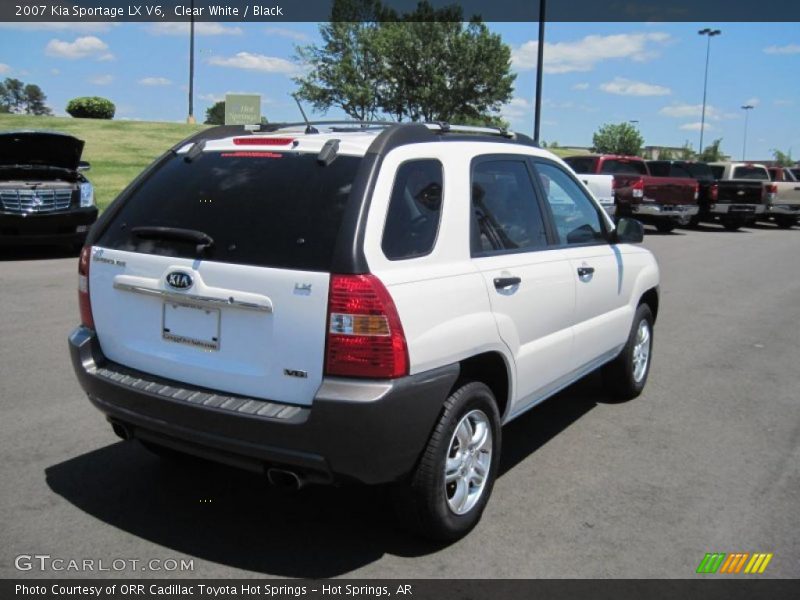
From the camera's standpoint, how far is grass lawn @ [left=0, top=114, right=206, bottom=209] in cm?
2694

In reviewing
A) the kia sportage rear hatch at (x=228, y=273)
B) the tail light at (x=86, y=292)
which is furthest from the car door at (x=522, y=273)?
the tail light at (x=86, y=292)

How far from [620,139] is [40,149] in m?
74.1

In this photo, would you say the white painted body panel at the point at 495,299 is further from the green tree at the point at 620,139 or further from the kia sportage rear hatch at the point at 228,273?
the green tree at the point at 620,139

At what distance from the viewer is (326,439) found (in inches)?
114

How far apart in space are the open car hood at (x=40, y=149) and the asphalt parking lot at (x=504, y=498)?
6.15 metres

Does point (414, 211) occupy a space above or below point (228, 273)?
above

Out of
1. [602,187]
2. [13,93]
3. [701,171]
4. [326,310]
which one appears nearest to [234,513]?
[326,310]

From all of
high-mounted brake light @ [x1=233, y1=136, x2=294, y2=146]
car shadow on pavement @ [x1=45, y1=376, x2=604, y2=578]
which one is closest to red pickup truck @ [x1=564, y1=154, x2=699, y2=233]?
car shadow on pavement @ [x1=45, y1=376, x2=604, y2=578]

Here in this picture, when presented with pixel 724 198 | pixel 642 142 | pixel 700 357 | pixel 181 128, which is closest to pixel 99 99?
pixel 181 128

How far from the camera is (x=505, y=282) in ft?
12.1

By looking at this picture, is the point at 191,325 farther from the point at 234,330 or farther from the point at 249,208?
the point at 249,208

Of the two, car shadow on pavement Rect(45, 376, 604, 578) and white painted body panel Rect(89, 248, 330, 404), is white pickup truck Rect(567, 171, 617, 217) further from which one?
white painted body panel Rect(89, 248, 330, 404)

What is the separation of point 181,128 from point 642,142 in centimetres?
5045
